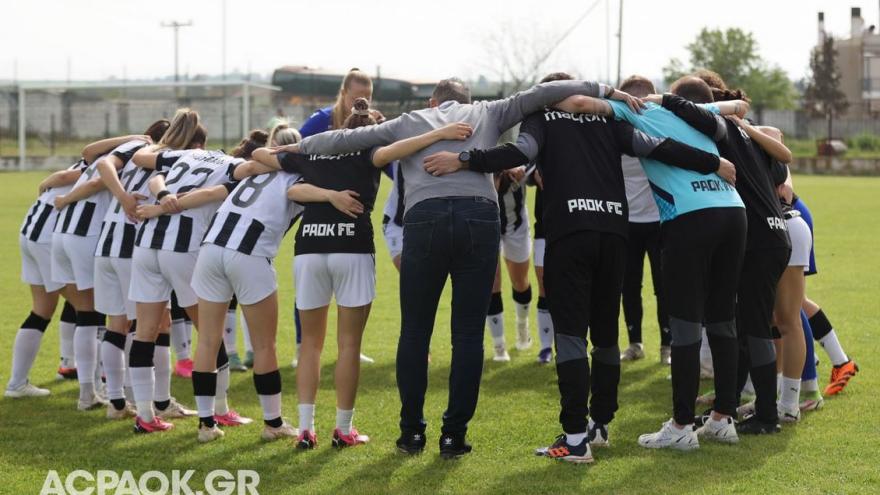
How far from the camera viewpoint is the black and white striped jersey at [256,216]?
649 cm

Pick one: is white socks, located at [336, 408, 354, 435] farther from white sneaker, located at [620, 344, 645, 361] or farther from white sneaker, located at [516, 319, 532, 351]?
white sneaker, located at [516, 319, 532, 351]

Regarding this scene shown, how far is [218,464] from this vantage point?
20.2 ft

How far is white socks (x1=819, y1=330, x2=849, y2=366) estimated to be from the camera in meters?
7.92

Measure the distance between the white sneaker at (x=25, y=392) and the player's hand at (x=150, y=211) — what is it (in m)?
2.02

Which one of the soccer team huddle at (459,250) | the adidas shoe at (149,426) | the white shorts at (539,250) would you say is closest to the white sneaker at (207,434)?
the soccer team huddle at (459,250)

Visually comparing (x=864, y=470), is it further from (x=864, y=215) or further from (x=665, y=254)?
(x=864, y=215)

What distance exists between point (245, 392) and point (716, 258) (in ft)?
12.6

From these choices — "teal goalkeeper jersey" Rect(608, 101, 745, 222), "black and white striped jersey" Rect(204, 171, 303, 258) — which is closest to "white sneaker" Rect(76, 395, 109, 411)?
"black and white striped jersey" Rect(204, 171, 303, 258)

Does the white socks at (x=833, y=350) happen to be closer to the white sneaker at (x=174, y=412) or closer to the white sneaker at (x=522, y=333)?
the white sneaker at (x=522, y=333)

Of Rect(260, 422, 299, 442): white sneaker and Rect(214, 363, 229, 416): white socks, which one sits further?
Rect(214, 363, 229, 416): white socks

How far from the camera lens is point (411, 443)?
6.27 metres

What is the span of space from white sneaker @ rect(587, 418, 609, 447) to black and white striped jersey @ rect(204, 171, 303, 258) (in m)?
2.13

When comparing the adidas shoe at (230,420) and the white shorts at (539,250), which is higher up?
the white shorts at (539,250)

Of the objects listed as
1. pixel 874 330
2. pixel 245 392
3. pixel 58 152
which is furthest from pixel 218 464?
pixel 58 152
